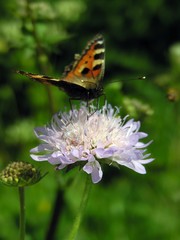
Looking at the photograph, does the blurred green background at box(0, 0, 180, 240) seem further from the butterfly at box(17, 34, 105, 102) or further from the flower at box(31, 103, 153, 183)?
the flower at box(31, 103, 153, 183)

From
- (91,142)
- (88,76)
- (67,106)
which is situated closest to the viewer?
(91,142)

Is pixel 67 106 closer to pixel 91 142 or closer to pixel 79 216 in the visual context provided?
pixel 91 142

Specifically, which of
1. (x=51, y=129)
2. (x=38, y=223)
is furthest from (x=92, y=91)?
(x=38, y=223)

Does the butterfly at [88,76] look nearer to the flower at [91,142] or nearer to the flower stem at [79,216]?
the flower at [91,142]

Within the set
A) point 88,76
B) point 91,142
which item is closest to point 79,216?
point 91,142

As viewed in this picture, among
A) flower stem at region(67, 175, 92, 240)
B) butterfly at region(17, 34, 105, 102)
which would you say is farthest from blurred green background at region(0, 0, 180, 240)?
flower stem at region(67, 175, 92, 240)

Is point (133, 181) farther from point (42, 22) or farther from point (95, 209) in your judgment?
point (42, 22)

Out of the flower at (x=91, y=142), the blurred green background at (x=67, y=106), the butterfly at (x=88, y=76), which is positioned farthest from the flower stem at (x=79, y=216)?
the blurred green background at (x=67, y=106)
